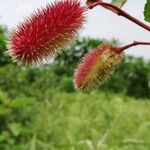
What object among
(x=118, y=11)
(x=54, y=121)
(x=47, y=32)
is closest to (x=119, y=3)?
(x=118, y=11)

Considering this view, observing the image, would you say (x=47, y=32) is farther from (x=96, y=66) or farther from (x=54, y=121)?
(x=54, y=121)

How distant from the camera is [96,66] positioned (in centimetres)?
165

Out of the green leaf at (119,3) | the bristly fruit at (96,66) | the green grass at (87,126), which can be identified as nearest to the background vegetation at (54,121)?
the green grass at (87,126)

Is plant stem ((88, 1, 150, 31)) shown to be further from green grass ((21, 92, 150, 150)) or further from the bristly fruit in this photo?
green grass ((21, 92, 150, 150))

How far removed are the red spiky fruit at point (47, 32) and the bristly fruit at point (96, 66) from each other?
0.14 m

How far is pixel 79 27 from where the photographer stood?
4.89 feet

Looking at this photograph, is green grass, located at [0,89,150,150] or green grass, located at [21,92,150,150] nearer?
green grass, located at [0,89,150,150]

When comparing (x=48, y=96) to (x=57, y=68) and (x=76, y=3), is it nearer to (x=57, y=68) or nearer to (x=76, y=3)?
(x=76, y=3)

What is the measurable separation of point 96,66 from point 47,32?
0.21 metres

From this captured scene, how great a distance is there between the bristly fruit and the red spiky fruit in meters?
0.14

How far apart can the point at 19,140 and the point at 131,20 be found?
434 cm

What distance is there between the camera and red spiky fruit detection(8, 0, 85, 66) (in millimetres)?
1489

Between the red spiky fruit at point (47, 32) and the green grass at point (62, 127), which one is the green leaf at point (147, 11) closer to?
the red spiky fruit at point (47, 32)

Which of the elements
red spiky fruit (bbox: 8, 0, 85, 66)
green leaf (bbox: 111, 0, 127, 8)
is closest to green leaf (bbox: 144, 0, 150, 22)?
green leaf (bbox: 111, 0, 127, 8)
